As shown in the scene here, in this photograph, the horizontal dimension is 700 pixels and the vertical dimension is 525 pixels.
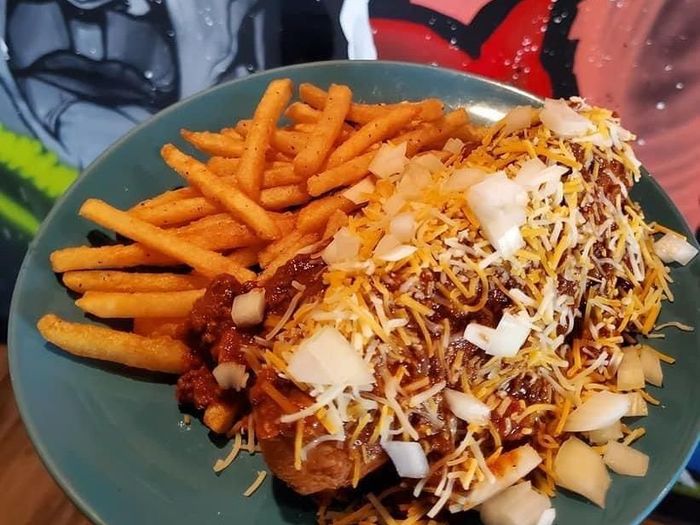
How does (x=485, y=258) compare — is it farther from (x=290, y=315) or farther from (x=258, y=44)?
(x=258, y=44)

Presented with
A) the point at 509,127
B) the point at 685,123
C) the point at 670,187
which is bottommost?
the point at 670,187

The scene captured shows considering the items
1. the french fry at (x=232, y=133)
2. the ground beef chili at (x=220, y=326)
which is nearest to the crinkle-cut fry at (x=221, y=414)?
the ground beef chili at (x=220, y=326)

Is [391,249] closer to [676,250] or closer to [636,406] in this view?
[636,406]

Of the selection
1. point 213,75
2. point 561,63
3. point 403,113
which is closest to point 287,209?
point 403,113

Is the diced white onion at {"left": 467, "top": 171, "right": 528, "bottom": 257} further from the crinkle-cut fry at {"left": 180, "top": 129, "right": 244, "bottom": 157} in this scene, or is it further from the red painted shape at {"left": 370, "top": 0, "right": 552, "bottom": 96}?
the red painted shape at {"left": 370, "top": 0, "right": 552, "bottom": 96}

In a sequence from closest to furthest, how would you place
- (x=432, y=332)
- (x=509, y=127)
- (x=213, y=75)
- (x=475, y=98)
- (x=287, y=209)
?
1. (x=432, y=332)
2. (x=509, y=127)
3. (x=287, y=209)
4. (x=475, y=98)
5. (x=213, y=75)

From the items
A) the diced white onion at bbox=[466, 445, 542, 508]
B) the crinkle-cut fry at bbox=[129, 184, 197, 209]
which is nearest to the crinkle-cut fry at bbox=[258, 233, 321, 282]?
the crinkle-cut fry at bbox=[129, 184, 197, 209]

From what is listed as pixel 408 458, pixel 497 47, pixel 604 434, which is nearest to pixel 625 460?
pixel 604 434

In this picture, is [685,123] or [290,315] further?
[685,123]
